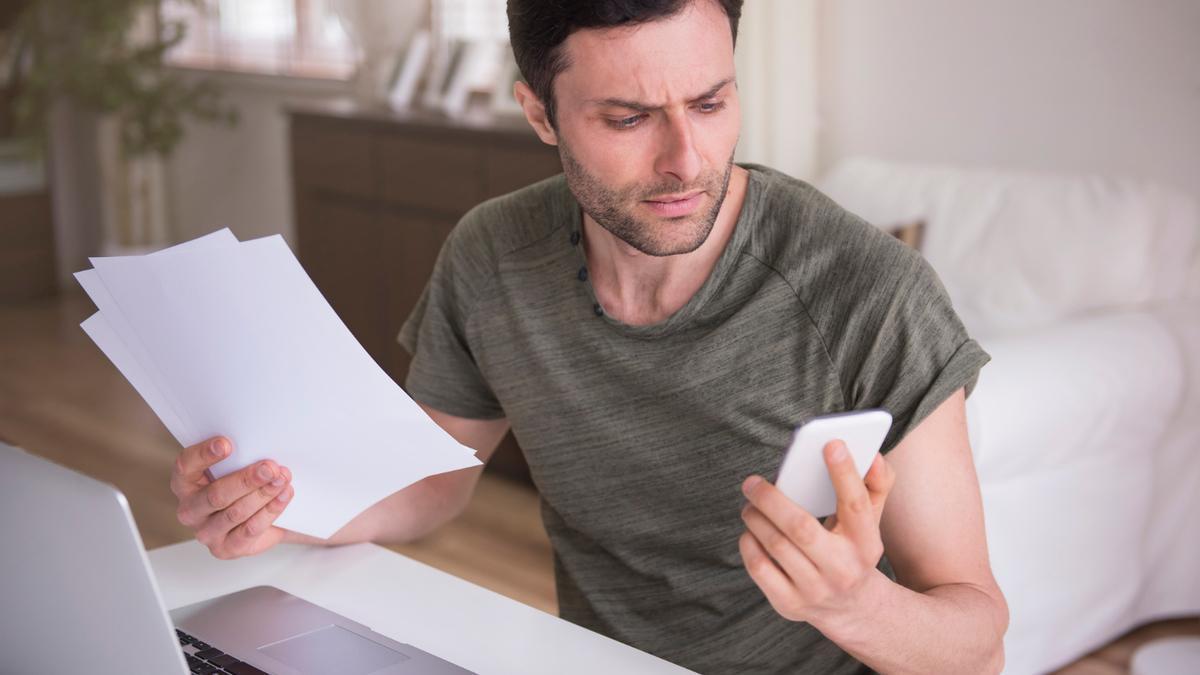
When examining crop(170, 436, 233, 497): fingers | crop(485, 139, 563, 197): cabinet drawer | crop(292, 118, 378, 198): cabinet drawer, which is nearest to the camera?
crop(170, 436, 233, 497): fingers

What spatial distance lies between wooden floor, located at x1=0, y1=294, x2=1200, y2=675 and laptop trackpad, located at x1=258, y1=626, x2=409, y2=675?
5.47 feet

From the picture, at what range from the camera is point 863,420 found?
82 cm

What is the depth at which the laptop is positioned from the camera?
795 mm

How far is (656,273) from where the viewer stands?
128 cm

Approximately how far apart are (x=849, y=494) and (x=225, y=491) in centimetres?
52

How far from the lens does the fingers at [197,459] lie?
1060mm

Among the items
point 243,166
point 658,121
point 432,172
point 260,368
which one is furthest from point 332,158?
point 260,368

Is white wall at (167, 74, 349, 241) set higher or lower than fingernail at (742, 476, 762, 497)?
lower

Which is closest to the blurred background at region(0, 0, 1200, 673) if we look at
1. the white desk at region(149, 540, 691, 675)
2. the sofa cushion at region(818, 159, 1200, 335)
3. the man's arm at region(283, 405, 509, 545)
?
the sofa cushion at region(818, 159, 1200, 335)

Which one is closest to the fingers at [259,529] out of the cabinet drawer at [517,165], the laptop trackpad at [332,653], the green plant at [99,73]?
the laptop trackpad at [332,653]

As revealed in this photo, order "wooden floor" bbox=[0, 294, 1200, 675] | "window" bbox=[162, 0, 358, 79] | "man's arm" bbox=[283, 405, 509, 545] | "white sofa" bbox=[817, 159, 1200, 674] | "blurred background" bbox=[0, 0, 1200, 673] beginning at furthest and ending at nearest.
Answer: "window" bbox=[162, 0, 358, 79] < "wooden floor" bbox=[0, 294, 1200, 675] < "blurred background" bbox=[0, 0, 1200, 673] < "white sofa" bbox=[817, 159, 1200, 674] < "man's arm" bbox=[283, 405, 509, 545]

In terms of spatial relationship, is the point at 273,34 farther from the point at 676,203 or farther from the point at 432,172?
the point at 676,203

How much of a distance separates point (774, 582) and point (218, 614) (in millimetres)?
477

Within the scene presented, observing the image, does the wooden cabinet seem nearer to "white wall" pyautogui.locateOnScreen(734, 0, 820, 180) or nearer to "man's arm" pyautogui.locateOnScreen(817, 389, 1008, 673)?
"white wall" pyautogui.locateOnScreen(734, 0, 820, 180)
